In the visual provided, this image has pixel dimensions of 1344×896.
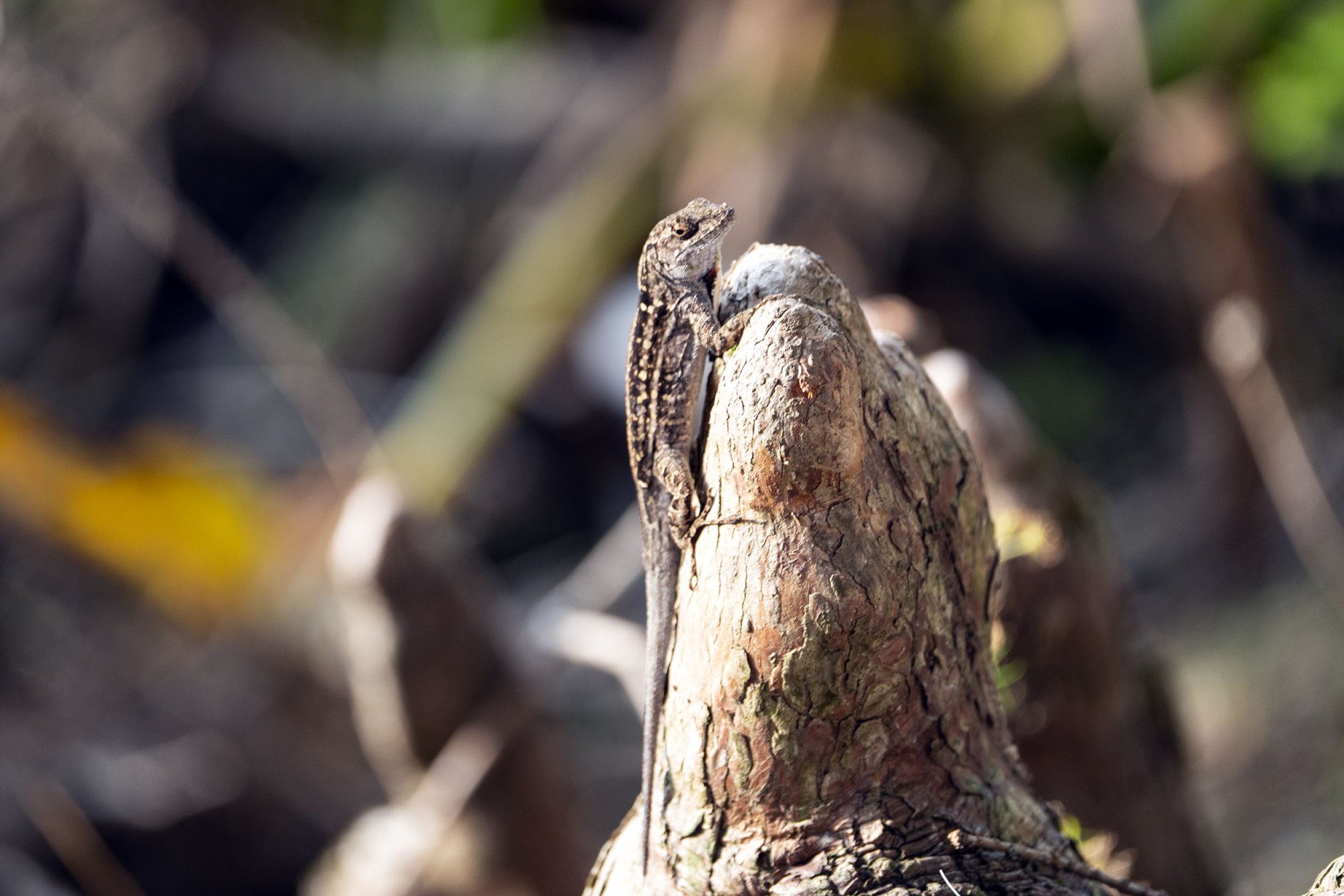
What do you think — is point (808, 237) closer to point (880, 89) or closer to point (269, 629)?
point (880, 89)

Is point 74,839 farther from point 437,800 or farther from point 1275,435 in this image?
point 1275,435

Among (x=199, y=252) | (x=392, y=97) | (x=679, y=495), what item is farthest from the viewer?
(x=392, y=97)

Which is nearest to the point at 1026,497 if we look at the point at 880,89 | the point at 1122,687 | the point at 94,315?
the point at 1122,687

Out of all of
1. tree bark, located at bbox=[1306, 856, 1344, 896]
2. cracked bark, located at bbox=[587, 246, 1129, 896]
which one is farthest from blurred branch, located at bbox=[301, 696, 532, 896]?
tree bark, located at bbox=[1306, 856, 1344, 896]

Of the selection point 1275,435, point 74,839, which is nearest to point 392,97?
point 74,839

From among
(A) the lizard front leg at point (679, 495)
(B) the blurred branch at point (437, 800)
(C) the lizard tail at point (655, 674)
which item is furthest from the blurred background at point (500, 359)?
(A) the lizard front leg at point (679, 495)

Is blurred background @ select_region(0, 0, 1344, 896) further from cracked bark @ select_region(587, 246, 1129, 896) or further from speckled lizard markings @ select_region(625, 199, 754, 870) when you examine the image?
cracked bark @ select_region(587, 246, 1129, 896)

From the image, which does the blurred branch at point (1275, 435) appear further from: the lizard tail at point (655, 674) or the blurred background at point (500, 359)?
the lizard tail at point (655, 674)
